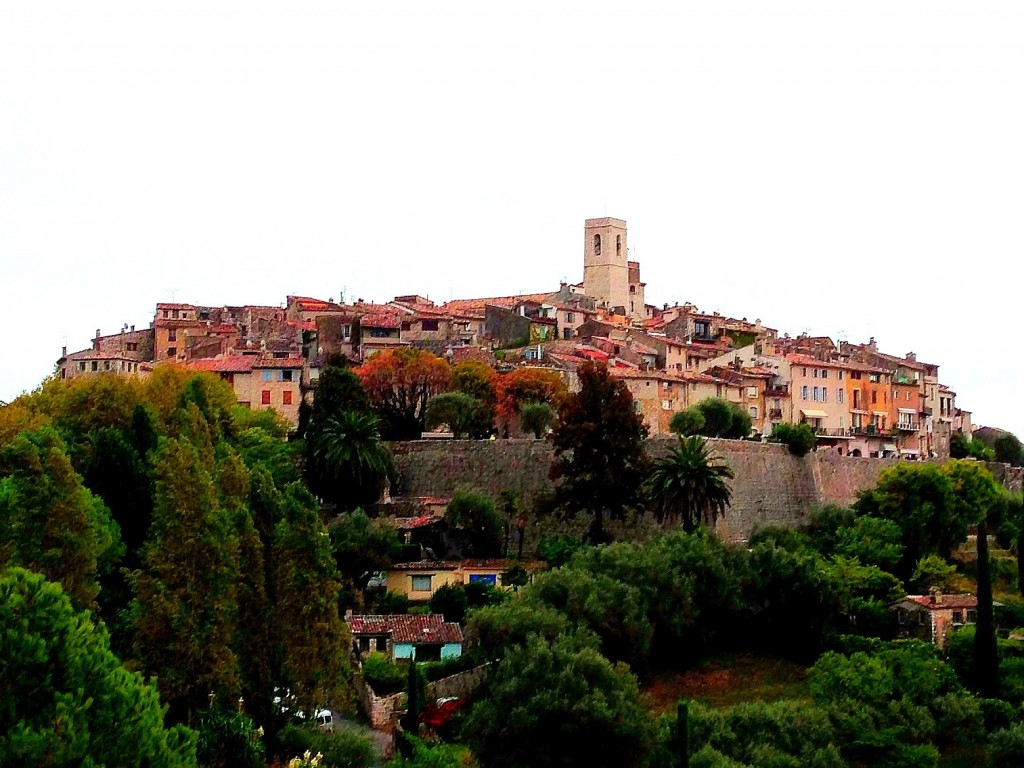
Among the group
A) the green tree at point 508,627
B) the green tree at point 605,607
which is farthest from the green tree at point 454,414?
the green tree at point 508,627

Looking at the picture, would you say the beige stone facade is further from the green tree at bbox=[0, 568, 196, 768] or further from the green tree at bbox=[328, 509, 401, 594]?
the green tree at bbox=[0, 568, 196, 768]

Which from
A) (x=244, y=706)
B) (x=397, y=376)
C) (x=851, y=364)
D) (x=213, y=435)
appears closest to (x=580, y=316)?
(x=851, y=364)

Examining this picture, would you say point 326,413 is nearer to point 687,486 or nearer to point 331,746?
point 687,486

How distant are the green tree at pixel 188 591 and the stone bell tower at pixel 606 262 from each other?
71406 millimetres

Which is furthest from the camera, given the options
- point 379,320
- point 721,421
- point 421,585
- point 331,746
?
point 379,320

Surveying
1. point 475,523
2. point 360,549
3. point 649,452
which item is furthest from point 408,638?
point 649,452

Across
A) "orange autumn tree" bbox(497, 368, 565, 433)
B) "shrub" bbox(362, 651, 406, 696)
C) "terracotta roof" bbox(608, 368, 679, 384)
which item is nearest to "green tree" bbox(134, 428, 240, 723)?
"shrub" bbox(362, 651, 406, 696)

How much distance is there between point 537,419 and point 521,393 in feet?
15.2

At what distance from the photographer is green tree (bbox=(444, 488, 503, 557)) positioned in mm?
59156

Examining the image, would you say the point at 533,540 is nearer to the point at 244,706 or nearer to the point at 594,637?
the point at 594,637

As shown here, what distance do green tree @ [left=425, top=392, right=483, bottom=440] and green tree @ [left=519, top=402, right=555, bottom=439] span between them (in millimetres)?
2317

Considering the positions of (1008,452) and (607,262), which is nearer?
(1008,452)

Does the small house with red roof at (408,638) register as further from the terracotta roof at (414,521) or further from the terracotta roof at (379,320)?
the terracotta roof at (379,320)

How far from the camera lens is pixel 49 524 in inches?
1523
